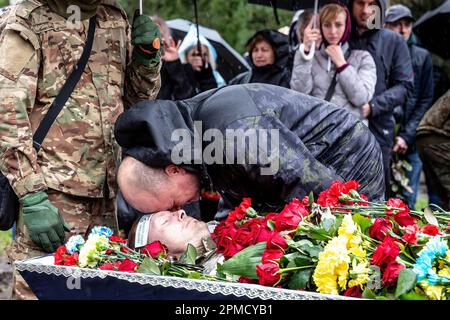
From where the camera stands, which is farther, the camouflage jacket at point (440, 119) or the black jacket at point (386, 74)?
the black jacket at point (386, 74)

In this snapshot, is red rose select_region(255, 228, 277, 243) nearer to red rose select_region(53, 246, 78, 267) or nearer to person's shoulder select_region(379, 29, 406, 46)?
red rose select_region(53, 246, 78, 267)

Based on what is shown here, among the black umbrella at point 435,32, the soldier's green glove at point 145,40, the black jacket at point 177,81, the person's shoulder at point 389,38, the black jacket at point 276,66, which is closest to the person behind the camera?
the soldier's green glove at point 145,40

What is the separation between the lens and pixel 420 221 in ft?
9.57

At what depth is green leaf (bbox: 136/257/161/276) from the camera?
3039 mm

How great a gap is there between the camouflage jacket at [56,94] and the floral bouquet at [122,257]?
408 millimetres

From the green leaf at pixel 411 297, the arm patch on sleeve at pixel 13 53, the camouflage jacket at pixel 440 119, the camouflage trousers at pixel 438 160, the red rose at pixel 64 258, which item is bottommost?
the camouflage trousers at pixel 438 160

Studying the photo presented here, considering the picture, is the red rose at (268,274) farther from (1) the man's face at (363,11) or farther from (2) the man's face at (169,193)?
(1) the man's face at (363,11)

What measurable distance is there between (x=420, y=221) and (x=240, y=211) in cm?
72

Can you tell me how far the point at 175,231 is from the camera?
11.3 feet

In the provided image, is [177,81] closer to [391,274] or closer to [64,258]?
[64,258]

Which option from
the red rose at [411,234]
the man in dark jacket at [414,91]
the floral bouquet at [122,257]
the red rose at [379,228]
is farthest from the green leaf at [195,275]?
the man in dark jacket at [414,91]

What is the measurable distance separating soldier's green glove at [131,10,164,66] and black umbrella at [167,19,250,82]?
356 centimetres

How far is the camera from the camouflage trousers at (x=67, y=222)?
12.4 ft
